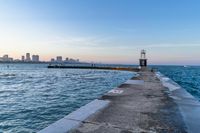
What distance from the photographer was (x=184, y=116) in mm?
5734

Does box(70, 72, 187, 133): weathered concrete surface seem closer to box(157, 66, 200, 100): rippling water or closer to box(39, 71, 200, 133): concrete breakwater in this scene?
box(39, 71, 200, 133): concrete breakwater

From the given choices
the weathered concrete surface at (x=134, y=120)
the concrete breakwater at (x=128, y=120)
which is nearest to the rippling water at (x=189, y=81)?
the concrete breakwater at (x=128, y=120)

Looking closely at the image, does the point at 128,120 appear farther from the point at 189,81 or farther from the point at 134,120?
the point at 189,81

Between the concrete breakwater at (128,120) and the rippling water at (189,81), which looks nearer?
the concrete breakwater at (128,120)

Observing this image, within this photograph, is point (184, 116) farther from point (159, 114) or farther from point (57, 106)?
point (57, 106)

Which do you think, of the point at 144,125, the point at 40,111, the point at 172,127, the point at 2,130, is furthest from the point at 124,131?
the point at 40,111

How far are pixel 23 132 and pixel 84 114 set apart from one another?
280 cm

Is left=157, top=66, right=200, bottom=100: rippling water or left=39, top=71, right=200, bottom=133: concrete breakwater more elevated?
left=39, top=71, right=200, bottom=133: concrete breakwater

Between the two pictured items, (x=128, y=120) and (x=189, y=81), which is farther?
(x=189, y=81)

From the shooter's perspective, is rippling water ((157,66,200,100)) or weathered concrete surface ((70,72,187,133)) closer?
weathered concrete surface ((70,72,187,133))

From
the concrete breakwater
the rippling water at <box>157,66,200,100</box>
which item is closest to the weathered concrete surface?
the concrete breakwater

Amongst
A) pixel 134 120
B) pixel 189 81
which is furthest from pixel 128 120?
pixel 189 81

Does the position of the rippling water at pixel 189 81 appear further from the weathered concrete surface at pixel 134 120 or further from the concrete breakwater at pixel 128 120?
the weathered concrete surface at pixel 134 120

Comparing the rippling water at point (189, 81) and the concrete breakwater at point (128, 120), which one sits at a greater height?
the concrete breakwater at point (128, 120)
